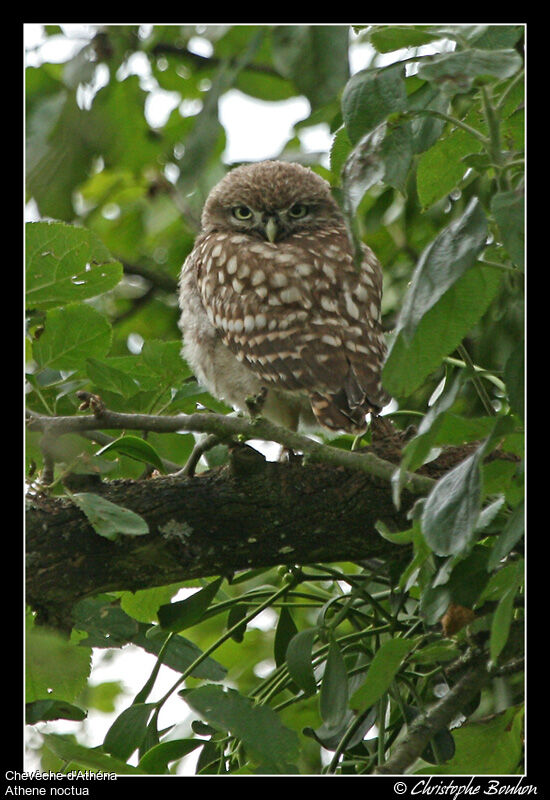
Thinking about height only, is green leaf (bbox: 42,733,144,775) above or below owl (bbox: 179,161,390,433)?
below

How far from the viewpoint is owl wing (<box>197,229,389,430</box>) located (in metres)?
2.35

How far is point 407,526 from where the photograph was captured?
1.95 metres

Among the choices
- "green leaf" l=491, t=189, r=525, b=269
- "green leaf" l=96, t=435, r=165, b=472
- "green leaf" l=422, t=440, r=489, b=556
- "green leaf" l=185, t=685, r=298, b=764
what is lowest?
"green leaf" l=185, t=685, r=298, b=764

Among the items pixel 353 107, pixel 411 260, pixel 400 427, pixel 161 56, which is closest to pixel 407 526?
pixel 400 427

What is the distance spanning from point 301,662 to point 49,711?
0.43 m

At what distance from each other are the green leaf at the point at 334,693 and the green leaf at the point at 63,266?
2.95ft

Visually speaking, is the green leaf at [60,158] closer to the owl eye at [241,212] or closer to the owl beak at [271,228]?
Result: the owl beak at [271,228]

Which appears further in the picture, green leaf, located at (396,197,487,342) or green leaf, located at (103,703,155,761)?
green leaf, located at (103,703,155,761)

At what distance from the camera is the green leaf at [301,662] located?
176cm

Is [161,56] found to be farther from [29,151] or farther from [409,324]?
[409,324]

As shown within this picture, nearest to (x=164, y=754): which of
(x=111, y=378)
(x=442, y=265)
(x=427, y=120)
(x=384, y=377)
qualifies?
(x=111, y=378)

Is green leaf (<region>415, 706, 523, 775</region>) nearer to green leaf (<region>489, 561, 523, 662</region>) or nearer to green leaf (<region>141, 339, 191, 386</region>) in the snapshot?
green leaf (<region>489, 561, 523, 662</region>)

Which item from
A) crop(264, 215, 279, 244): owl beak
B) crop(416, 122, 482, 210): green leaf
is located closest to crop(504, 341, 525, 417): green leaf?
crop(416, 122, 482, 210): green leaf
